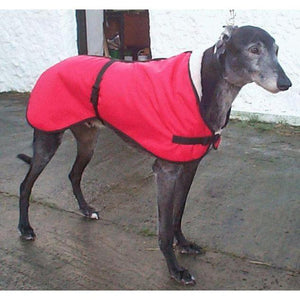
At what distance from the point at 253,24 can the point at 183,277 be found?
4.03m

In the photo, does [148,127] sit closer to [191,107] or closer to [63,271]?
[191,107]

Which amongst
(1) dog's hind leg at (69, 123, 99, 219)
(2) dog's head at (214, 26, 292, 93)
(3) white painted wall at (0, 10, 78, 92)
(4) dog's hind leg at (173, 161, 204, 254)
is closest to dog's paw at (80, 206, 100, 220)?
(1) dog's hind leg at (69, 123, 99, 219)

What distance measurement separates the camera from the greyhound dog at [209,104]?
8.18ft

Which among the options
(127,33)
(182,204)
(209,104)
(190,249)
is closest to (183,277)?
(190,249)

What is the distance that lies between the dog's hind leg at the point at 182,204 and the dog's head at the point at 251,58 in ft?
2.42

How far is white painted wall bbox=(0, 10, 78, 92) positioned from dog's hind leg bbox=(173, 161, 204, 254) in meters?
4.95

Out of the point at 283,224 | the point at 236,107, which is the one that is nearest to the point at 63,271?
the point at 283,224

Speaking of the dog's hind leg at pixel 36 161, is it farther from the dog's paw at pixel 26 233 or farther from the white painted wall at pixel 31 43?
the white painted wall at pixel 31 43

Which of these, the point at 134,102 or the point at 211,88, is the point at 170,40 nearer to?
the point at 134,102

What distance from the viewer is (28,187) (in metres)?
3.43

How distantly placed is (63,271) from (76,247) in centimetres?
31

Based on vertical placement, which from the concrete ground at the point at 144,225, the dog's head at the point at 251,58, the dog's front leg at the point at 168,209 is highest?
the dog's head at the point at 251,58

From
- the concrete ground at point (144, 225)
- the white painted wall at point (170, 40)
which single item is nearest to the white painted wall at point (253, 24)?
the white painted wall at point (170, 40)

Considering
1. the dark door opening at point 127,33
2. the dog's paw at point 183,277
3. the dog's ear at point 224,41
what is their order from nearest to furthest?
the dog's ear at point 224,41
the dog's paw at point 183,277
the dark door opening at point 127,33
